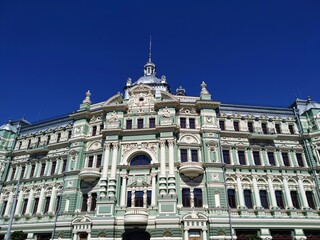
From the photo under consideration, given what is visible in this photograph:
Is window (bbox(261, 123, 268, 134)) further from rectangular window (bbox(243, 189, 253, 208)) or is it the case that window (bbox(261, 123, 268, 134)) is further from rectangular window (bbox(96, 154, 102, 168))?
rectangular window (bbox(96, 154, 102, 168))

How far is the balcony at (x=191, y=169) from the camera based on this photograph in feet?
108

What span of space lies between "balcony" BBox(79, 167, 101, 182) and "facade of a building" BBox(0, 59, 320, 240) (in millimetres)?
125

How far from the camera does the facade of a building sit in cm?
3131

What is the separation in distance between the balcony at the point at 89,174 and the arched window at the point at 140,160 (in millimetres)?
4472

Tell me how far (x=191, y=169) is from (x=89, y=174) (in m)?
12.6

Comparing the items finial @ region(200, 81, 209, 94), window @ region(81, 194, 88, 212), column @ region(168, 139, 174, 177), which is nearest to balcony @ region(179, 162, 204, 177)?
column @ region(168, 139, 174, 177)

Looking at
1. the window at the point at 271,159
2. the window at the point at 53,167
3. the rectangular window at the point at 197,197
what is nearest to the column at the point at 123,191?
the rectangular window at the point at 197,197

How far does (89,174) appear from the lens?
34.2m

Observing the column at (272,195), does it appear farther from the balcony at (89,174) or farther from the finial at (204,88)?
the balcony at (89,174)

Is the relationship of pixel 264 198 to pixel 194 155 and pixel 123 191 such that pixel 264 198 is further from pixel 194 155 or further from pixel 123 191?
pixel 123 191

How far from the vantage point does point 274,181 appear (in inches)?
1382

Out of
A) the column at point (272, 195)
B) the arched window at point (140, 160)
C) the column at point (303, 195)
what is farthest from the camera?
the arched window at point (140, 160)

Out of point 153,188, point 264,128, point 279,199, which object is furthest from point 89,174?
point 264,128

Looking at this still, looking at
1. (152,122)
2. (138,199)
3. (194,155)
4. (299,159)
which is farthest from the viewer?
(152,122)
